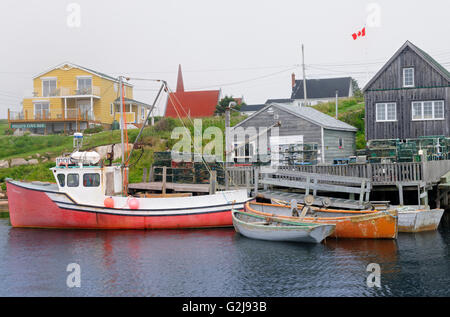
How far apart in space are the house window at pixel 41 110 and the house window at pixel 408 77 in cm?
3630

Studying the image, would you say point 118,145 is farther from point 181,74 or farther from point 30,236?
point 181,74

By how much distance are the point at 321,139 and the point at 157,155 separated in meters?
11.0

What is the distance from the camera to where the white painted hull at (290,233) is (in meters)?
20.2

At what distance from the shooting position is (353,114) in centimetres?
5047

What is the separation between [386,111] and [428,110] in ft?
9.19

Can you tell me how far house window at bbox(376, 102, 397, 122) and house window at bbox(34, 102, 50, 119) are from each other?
113 ft

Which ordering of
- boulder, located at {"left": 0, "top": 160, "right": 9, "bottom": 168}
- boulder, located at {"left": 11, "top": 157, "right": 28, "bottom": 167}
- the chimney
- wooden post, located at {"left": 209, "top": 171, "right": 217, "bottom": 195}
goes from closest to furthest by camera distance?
wooden post, located at {"left": 209, "top": 171, "right": 217, "bottom": 195} < boulder, located at {"left": 0, "top": 160, "right": 9, "bottom": 168} < boulder, located at {"left": 11, "top": 157, "right": 28, "bottom": 167} < the chimney

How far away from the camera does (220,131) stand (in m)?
44.8

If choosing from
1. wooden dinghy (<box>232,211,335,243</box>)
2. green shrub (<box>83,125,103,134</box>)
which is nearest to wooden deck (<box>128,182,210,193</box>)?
wooden dinghy (<box>232,211,335,243</box>)

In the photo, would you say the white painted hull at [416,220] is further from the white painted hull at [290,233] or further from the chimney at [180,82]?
the chimney at [180,82]

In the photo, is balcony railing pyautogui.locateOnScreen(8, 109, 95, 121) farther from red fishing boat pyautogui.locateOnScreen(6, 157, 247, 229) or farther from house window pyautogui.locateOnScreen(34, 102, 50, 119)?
red fishing boat pyautogui.locateOnScreen(6, 157, 247, 229)

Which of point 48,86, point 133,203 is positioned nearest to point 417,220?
point 133,203

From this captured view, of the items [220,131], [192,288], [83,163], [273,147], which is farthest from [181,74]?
[192,288]

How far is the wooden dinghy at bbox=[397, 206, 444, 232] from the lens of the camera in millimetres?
22172
